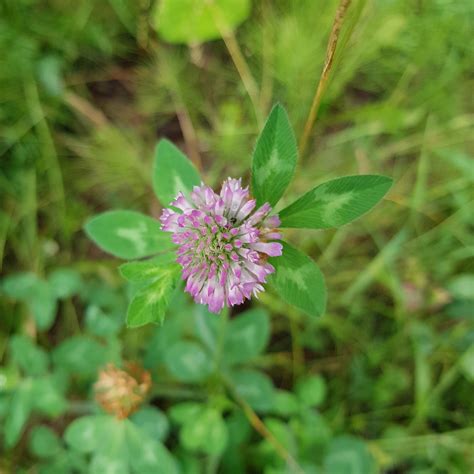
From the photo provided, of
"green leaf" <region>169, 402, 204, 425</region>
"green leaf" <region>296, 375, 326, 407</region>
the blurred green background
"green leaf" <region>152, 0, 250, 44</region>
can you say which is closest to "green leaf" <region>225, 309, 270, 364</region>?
the blurred green background

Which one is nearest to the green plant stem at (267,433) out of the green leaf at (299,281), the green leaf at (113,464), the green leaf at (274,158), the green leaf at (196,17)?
the green leaf at (113,464)

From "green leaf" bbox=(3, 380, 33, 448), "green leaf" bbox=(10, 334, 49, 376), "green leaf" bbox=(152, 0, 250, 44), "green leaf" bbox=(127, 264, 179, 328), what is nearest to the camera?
"green leaf" bbox=(127, 264, 179, 328)

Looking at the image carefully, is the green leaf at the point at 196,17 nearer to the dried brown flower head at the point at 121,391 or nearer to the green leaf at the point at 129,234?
the green leaf at the point at 129,234

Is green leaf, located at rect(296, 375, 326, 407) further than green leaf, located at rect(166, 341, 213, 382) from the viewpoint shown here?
Yes

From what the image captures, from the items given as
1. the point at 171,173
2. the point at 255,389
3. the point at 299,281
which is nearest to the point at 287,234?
the point at 255,389

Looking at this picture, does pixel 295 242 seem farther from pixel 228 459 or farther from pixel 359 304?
pixel 228 459

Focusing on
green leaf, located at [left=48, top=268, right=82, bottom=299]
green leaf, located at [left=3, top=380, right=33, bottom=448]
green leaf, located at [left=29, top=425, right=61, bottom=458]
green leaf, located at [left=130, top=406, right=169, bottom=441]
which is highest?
green leaf, located at [left=48, top=268, right=82, bottom=299]

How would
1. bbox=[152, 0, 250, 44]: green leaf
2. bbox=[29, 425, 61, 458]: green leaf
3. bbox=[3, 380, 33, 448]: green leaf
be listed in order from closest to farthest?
bbox=[3, 380, 33, 448]: green leaf < bbox=[29, 425, 61, 458]: green leaf < bbox=[152, 0, 250, 44]: green leaf

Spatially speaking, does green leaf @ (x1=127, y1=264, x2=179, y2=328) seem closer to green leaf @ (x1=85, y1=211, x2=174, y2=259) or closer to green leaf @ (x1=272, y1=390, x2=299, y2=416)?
green leaf @ (x1=85, y1=211, x2=174, y2=259)
